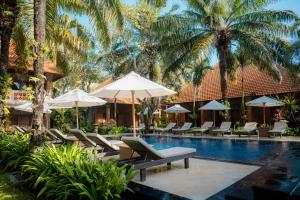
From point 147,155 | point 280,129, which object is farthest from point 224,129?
point 147,155

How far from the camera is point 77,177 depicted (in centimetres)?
543

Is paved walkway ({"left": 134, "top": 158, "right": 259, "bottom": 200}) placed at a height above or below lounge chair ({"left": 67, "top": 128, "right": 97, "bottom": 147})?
below

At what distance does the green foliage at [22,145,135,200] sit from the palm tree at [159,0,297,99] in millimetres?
13940

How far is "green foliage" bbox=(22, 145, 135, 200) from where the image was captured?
502cm

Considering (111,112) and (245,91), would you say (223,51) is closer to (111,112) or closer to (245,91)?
(245,91)

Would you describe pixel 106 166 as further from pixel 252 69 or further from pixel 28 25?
pixel 252 69

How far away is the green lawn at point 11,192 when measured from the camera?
5.92m

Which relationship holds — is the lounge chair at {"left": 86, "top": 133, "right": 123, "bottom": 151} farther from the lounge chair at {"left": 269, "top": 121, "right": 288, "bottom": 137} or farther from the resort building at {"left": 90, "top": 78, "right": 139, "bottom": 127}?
the resort building at {"left": 90, "top": 78, "right": 139, "bottom": 127}

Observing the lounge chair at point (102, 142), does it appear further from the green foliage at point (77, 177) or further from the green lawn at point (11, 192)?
the green lawn at point (11, 192)

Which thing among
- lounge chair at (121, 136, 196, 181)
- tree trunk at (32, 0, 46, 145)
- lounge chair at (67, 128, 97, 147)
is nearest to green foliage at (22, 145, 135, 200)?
lounge chair at (121, 136, 196, 181)

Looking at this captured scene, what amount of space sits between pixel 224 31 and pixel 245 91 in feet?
24.1

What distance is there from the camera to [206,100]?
89.6 feet

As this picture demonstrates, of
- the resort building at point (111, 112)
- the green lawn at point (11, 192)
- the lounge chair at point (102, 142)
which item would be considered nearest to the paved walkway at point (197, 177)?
the lounge chair at point (102, 142)

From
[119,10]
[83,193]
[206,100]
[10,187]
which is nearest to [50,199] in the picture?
[83,193]
